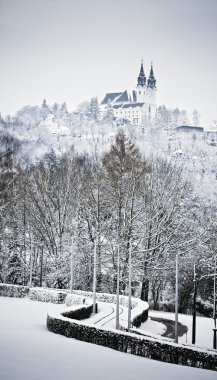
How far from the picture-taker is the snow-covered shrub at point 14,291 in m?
30.0

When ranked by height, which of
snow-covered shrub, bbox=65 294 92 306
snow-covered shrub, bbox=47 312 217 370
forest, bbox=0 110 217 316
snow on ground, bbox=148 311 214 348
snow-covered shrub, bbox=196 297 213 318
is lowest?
snow-covered shrub, bbox=196 297 213 318

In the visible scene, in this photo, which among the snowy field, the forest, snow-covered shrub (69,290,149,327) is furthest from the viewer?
the forest

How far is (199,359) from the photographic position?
1245cm

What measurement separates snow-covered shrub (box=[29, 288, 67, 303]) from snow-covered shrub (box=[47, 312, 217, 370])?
36.7 feet

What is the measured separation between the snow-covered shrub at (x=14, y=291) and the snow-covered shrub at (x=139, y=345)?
14472mm

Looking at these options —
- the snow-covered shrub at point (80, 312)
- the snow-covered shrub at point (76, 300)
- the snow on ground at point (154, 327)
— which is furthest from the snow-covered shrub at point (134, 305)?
the snow-covered shrub at point (80, 312)

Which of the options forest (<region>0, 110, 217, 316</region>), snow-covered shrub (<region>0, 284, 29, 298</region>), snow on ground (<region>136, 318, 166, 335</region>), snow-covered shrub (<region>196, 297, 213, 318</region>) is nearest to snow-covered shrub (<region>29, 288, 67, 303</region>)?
snow-covered shrub (<region>0, 284, 29, 298</region>)

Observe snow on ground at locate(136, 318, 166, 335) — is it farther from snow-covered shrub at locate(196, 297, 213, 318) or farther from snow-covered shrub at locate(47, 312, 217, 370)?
snow-covered shrub at locate(196, 297, 213, 318)

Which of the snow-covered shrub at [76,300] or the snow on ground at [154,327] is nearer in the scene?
the snow on ground at [154,327]

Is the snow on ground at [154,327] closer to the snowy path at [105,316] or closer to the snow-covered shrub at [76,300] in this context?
the snowy path at [105,316]

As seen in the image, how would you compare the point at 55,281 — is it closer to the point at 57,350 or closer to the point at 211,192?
the point at 57,350

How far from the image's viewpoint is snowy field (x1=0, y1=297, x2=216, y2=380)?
9432mm

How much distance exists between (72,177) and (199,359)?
890 inches

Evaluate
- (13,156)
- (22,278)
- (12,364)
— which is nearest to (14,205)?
(13,156)
